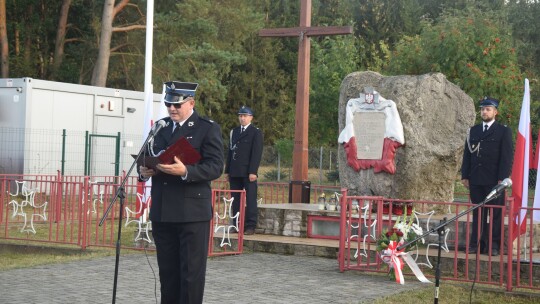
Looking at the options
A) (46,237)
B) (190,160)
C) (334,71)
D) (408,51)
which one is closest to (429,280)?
(190,160)

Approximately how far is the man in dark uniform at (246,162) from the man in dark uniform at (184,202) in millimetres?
6652

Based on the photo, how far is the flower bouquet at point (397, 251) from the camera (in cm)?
984

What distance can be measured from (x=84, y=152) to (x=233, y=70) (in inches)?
1137

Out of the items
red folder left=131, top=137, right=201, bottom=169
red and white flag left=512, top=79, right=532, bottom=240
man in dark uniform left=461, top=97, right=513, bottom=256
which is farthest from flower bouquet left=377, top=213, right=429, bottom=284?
red folder left=131, top=137, right=201, bottom=169

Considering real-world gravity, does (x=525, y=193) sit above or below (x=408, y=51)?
below

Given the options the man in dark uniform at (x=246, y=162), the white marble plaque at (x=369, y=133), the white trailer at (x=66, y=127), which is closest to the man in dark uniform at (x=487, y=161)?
the white marble plaque at (x=369, y=133)

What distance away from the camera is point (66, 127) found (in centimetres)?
2369

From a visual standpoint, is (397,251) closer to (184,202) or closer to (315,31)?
(184,202)

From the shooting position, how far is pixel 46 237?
1451 centimetres

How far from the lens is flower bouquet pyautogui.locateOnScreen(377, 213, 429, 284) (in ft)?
32.3

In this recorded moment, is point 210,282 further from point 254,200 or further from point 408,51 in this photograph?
point 408,51

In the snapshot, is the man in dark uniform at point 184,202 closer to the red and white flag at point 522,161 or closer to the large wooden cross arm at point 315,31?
the red and white flag at point 522,161

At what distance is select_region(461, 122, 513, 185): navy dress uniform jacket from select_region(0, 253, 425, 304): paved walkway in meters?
1.83

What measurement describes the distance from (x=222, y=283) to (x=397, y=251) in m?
1.94
